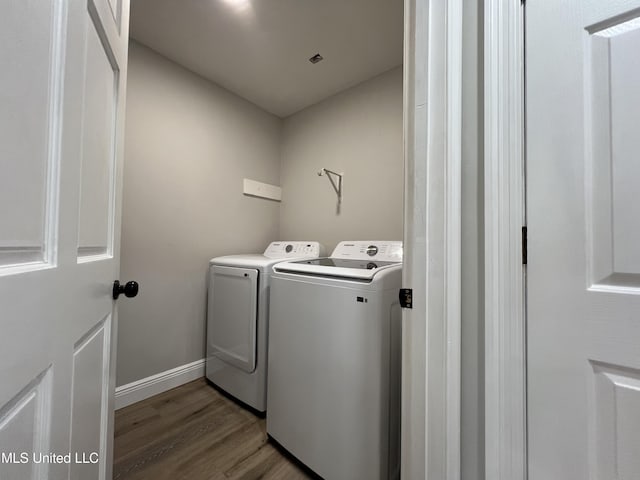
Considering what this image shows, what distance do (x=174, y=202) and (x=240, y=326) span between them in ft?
3.46

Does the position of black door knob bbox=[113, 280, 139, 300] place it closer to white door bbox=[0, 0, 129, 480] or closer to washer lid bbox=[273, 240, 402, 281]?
white door bbox=[0, 0, 129, 480]

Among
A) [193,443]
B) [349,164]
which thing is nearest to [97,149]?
[193,443]

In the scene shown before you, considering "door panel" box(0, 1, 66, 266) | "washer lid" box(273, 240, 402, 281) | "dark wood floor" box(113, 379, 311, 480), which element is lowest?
"dark wood floor" box(113, 379, 311, 480)

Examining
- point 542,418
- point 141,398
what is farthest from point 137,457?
point 542,418

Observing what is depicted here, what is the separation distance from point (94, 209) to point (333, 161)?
1913 mm

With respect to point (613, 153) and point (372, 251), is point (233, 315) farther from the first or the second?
point (613, 153)

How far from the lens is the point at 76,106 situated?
505 mm

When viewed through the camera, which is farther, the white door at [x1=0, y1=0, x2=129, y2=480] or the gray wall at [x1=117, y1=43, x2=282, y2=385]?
the gray wall at [x1=117, y1=43, x2=282, y2=385]

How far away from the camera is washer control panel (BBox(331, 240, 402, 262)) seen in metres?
1.62

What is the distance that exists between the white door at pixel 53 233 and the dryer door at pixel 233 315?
0.96 metres

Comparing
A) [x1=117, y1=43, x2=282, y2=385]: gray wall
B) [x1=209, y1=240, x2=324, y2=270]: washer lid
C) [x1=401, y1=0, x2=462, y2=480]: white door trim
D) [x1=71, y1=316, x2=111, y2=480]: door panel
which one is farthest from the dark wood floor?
[x1=209, y1=240, x2=324, y2=270]: washer lid

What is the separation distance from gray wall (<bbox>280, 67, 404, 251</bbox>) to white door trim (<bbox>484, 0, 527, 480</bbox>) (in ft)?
4.02

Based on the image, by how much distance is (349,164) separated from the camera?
7.25 ft

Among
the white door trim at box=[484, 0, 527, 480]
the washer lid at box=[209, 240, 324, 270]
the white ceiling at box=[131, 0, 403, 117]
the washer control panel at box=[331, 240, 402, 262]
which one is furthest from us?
the washer lid at box=[209, 240, 324, 270]
